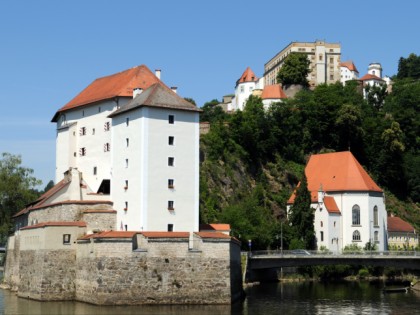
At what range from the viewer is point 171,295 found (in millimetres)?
51188

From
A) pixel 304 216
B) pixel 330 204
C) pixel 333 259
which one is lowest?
pixel 333 259

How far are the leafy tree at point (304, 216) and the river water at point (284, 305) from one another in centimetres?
1099

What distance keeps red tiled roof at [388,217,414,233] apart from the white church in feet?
21.9

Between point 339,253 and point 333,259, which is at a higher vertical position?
point 339,253

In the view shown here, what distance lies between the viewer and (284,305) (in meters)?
55.3

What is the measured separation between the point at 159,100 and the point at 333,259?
916 inches

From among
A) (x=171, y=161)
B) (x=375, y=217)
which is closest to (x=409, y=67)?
(x=375, y=217)

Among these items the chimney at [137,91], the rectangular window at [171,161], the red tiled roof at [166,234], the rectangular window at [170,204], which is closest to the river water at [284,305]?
the red tiled roof at [166,234]

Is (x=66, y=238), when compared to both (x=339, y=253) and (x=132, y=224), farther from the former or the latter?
(x=339, y=253)

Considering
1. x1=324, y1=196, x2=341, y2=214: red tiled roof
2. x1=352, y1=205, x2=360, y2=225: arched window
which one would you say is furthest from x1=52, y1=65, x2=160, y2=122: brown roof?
x1=352, y1=205, x2=360, y2=225: arched window

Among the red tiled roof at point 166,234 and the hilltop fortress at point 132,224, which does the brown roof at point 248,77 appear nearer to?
the hilltop fortress at point 132,224

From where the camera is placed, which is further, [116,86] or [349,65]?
[349,65]

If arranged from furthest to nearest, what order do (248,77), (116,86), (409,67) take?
1. (409,67)
2. (248,77)
3. (116,86)

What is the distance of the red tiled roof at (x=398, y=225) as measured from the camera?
311 feet
